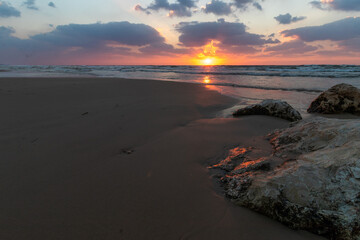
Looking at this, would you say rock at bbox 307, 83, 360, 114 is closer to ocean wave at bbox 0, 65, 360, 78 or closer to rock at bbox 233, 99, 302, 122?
rock at bbox 233, 99, 302, 122

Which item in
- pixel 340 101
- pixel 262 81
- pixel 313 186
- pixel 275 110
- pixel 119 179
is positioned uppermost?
pixel 262 81

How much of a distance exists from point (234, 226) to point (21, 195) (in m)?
1.88

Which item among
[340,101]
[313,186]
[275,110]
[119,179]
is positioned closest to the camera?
[313,186]

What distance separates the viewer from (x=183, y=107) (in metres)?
5.17

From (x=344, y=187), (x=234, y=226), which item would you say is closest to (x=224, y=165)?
(x=234, y=226)

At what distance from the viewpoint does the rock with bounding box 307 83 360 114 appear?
4.65 metres

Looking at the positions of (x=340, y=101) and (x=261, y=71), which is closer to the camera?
(x=340, y=101)

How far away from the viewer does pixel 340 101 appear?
473 centimetres

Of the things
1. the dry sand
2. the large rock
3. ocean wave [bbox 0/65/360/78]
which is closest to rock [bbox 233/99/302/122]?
the dry sand

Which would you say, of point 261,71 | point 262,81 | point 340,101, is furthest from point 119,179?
point 261,71

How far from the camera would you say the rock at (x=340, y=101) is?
183 inches

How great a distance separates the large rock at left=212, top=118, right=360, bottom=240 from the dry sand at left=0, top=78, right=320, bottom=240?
111 millimetres

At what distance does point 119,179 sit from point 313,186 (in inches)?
68.3

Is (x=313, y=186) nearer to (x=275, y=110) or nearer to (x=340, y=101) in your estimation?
(x=275, y=110)
